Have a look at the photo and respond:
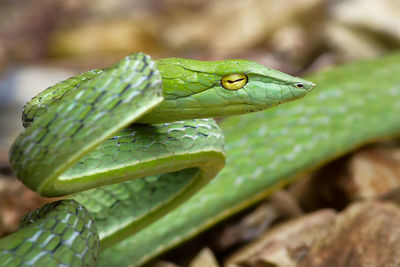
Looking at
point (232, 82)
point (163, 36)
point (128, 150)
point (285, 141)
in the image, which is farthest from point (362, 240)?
point (163, 36)

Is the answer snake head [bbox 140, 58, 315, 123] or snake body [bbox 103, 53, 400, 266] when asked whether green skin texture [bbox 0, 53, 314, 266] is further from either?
snake body [bbox 103, 53, 400, 266]

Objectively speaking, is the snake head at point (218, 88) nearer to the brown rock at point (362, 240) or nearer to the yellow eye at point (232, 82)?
the yellow eye at point (232, 82)

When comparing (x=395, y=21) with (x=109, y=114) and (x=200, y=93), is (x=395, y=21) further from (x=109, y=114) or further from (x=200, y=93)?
(x=109, y=114)

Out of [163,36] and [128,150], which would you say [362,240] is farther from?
[163,36]

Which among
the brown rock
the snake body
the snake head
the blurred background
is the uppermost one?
the blurred background

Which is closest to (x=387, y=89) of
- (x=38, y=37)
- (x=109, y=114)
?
(x=109, y=114)

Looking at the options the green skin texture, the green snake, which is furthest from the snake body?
the green skin texture

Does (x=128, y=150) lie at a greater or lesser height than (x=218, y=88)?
lesser

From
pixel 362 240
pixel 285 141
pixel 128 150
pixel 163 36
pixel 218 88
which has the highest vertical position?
pixel 163 36
